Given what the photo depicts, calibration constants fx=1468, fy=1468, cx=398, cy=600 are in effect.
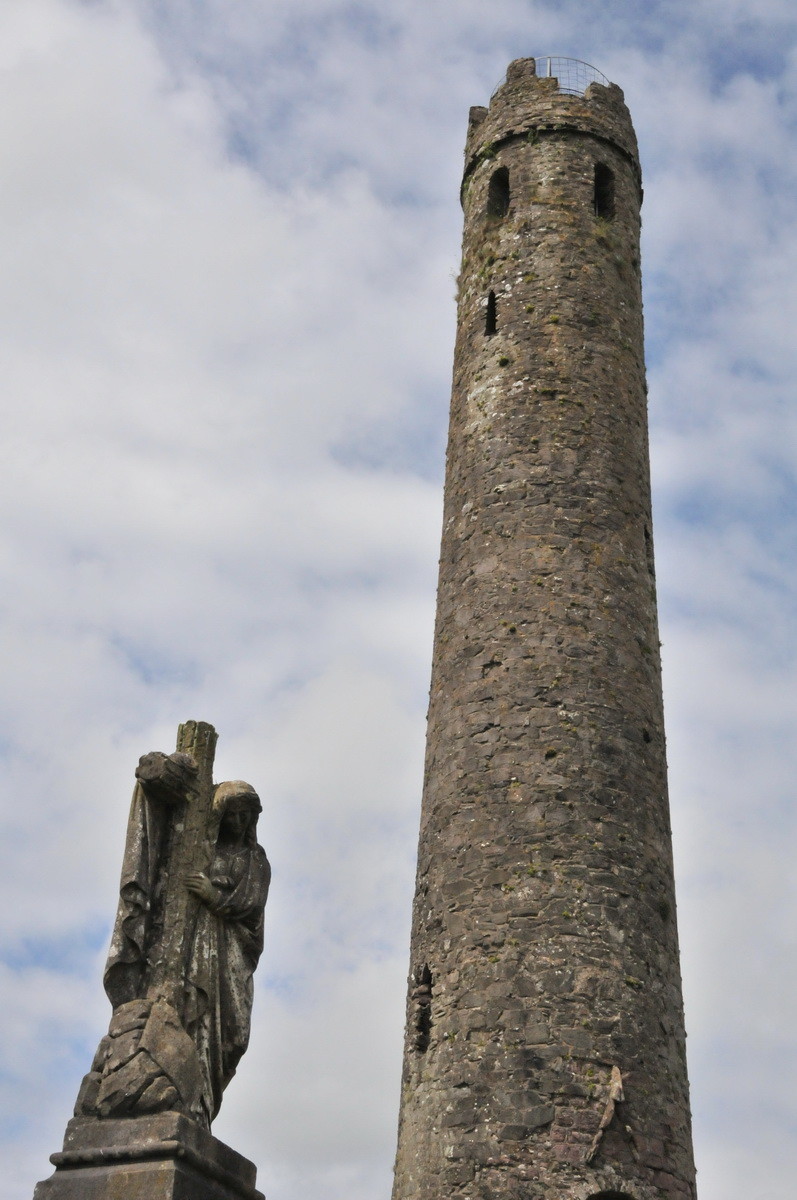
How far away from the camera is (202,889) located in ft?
20.5

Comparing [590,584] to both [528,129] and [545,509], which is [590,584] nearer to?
[545,509]

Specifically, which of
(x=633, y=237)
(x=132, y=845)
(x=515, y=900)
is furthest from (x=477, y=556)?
(x=132, y=845)

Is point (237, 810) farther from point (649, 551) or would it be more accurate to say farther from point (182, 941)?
point (649, 551)

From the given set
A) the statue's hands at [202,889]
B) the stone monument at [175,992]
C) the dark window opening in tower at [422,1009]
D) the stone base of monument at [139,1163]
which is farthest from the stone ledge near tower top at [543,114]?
the stone base of monument at [139,1163]

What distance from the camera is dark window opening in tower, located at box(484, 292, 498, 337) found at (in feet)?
55.6

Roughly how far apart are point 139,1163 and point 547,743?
29.1ft

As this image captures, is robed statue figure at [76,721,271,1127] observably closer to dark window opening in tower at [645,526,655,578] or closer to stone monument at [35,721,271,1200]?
stone monument at [35,721,271,1200]

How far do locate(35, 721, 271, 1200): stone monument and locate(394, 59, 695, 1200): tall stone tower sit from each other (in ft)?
21.9

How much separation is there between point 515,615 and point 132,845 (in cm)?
880

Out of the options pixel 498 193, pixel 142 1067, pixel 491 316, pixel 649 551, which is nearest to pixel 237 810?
pixel 142 1067

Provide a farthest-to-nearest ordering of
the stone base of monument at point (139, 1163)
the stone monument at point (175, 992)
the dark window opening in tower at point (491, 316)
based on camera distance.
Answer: the dark window opening in tower at point (491, 316)
the stone monument at point (175, 992)
the stone base of monument at point (139, 1163)

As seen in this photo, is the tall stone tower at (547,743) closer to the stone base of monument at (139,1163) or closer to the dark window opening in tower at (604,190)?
the dark window opening in tower at (604,190)

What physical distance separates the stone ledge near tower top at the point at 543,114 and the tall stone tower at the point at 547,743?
45mm

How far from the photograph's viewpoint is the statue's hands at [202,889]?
6250 millimetres
